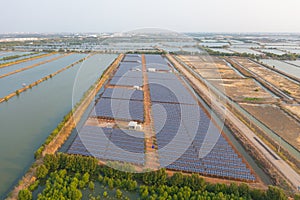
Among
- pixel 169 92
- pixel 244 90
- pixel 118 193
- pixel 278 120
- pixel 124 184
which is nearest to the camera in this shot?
pixel 118 193

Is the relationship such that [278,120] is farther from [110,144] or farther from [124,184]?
[124,184]

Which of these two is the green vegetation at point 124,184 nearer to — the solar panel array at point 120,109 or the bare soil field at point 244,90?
the solar panel array at point 120,109

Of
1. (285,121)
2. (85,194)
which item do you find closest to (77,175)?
(85,194)

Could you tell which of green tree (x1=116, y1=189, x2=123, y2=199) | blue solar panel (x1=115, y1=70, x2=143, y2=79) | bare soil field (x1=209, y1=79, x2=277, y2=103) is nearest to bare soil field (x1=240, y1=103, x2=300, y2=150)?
bare soil field (x1=209, y1=79, x2=277, y2=103)

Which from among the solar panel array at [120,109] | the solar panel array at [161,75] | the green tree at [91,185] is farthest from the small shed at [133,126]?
the solar panel array at [161,75]

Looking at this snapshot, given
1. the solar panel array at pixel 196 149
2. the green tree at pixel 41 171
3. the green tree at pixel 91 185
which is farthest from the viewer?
the solar panel array at pixel 196 149

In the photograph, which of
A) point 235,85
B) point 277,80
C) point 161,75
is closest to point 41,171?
point 161,75
